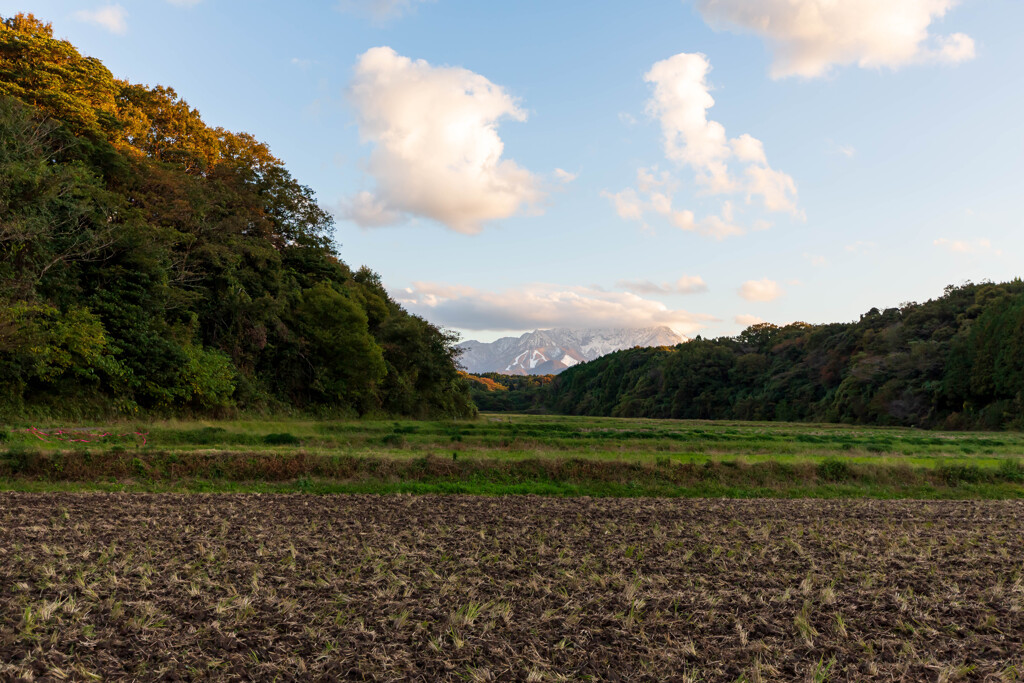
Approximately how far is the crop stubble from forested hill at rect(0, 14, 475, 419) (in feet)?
52.9

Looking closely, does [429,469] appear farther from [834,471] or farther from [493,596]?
[834,471]

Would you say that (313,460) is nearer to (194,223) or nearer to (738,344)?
(194,223)

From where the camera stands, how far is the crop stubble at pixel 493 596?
6.25 metres

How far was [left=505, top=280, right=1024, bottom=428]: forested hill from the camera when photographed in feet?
→ 195

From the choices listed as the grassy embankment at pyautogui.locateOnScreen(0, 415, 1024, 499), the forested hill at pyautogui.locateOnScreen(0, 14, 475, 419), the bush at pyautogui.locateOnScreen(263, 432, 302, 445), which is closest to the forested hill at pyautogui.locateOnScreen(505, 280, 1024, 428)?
the grassy embankment at pyautogui.locateOnScreen(0, 415, 1024, 499)

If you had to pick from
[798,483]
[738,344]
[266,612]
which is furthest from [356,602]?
[738,344]

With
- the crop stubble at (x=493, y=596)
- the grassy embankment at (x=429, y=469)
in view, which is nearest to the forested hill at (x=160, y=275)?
the grassy embankment at (x=429, y=469)

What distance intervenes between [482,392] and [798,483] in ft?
508

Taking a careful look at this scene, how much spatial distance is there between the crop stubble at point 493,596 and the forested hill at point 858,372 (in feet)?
181

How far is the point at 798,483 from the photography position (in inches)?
823

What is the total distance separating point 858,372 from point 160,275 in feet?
243

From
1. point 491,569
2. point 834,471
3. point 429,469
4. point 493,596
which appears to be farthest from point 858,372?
point 493,596

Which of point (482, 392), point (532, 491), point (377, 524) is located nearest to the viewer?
point (377, 524)

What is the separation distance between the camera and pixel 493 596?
8344mm
